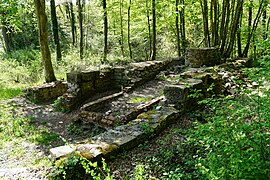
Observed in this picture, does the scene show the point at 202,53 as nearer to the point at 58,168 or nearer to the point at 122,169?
the point at 122,169

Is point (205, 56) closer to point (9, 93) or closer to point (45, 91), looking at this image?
point (45, 91)

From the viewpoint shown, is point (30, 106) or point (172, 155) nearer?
point (172, 155)

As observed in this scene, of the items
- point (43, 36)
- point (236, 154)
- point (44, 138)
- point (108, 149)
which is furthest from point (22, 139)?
point (43, 36)

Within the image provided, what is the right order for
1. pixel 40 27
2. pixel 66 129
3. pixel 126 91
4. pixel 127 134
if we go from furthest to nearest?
pixel 40 27
pixel 126 91
pixel 66 129
pixel 127 134

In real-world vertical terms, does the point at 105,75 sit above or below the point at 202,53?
below

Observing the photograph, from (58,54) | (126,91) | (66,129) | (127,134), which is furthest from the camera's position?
(58,54)

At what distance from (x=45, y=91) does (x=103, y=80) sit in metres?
2.67

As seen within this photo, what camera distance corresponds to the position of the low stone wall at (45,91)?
877cm

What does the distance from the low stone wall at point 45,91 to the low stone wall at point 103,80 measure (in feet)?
5.74

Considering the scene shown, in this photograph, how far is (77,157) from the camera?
3.36 m

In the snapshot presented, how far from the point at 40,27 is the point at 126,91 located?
490 centimetres

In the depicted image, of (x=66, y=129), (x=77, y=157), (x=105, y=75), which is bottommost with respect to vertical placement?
(x=66, y=129)

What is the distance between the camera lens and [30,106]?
829cm

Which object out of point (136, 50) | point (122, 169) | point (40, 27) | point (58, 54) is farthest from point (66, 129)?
point (136, 50)
